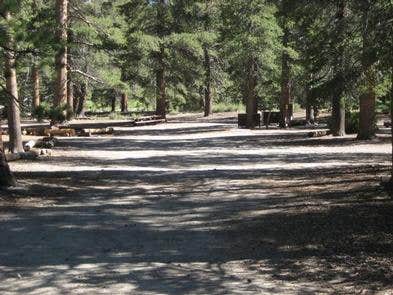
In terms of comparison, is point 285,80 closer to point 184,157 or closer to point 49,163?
point 184,157

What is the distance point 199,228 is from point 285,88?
82.7 feet

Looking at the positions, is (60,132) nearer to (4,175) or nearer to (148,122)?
(148,122)

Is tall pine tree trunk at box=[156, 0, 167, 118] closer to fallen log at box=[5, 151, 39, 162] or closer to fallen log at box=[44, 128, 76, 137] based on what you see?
fallen log at box=[44, 128, 76, 137]

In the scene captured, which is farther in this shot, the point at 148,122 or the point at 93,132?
the point at 148,122

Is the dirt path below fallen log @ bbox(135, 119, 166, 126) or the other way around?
below

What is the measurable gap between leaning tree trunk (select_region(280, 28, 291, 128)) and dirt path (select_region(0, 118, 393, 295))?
51.0 feet

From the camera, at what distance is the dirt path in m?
5.64

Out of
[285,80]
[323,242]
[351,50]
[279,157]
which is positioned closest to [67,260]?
[323,242]

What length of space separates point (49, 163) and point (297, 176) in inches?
283

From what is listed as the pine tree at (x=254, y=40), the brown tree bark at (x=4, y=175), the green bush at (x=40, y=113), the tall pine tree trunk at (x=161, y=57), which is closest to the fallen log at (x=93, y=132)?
the pine tree at (x=254, y=40)

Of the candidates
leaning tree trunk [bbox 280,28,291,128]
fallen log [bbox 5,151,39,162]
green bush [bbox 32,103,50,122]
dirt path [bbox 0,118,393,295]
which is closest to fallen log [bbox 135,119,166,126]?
leaning tree trunk [bbox 280,28,291,128]

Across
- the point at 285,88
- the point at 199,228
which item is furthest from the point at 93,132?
the point at 199,228

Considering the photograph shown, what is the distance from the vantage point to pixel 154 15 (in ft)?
129

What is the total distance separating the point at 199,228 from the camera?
26.7 ft
